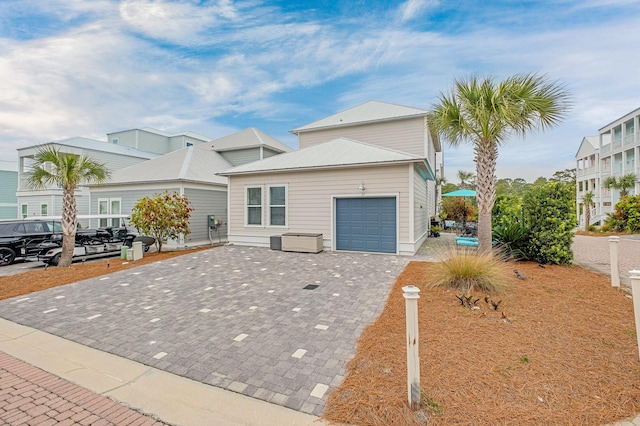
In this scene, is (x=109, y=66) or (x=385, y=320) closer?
(x=385, y=320)

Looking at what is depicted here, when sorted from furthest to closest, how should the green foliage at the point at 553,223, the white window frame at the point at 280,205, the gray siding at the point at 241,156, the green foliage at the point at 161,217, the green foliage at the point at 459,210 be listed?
the green foliage at the point at 459,210 → the gray siding at the point at 241,156 → the white window frame at the point at 280,205 → the green foliage at the point at 161,217 → the green foliage at the point at 553,223

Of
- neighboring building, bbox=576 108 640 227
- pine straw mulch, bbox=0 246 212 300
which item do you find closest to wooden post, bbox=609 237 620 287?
pine straw mulch, bbox=0 246 212 300

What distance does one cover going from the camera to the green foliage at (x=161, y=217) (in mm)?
11695

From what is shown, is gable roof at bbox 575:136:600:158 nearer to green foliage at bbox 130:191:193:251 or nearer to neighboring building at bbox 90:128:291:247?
neighboring building at bbox 90:128:291:247

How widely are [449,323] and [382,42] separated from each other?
39.7 ft

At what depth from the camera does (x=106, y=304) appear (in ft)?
18.6

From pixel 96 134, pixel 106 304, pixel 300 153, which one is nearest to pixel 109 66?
pixel 300 153

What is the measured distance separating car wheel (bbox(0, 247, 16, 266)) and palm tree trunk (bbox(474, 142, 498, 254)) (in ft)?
52.8

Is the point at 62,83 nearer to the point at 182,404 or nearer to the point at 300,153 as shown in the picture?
the point at 300,153

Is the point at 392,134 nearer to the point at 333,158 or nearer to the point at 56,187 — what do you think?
Result: the point at 333,158

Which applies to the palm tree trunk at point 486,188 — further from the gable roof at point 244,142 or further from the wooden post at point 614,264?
the gable roof at point 244,142

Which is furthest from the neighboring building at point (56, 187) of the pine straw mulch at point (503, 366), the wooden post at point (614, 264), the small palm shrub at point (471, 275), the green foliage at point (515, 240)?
the wooden post at point (614, 264)

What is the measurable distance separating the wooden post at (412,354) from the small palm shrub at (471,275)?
344 cm

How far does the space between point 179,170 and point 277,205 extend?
6162mm
